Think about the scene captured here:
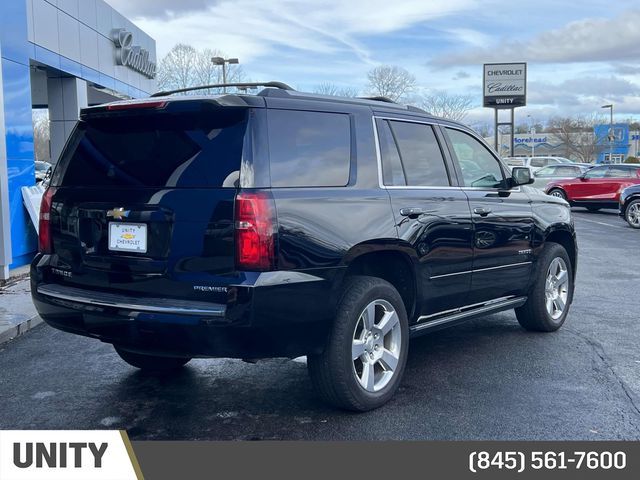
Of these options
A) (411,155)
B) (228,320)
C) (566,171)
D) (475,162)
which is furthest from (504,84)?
(228,320)

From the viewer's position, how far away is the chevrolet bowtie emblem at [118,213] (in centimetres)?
403

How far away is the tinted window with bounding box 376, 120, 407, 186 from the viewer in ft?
15.5

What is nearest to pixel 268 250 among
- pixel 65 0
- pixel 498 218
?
pixel 498 218

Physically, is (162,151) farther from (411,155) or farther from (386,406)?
(386,406)

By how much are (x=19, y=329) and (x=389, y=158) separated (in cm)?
416

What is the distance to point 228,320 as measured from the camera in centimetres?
373

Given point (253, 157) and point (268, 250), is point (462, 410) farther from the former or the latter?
point (253, 157)

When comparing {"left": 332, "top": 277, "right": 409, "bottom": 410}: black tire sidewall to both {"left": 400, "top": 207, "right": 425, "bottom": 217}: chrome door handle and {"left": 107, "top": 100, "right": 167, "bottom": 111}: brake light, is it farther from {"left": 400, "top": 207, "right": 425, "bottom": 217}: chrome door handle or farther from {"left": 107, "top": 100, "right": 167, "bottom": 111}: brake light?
{"left": 107, "top": 100, "right": 167, "bottom": 111}: brake light

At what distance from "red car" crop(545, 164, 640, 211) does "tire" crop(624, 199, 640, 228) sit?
364cm

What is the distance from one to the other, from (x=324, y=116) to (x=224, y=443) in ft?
6.73

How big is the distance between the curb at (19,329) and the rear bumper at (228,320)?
9.06ft

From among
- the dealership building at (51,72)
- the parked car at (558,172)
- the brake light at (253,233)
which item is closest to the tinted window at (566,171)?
the parked car at (558,172)

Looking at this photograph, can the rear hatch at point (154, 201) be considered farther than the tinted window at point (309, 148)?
No

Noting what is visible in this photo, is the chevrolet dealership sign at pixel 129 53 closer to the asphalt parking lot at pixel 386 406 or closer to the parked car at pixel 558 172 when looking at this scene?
the asphalt parking lot at pixel 386 406
